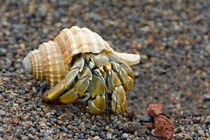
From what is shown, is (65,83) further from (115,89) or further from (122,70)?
(122,70)

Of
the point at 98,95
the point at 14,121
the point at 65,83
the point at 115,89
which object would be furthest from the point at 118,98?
the point at 14,121

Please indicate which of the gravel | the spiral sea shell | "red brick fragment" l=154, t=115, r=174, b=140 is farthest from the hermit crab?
"red brick fragment" l=154, t=115, r=174, b=140

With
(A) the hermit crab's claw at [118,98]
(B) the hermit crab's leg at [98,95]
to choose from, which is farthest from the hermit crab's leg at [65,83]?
(A) the hermit crab's claw at [118,98]

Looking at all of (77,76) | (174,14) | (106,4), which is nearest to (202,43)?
(174,14)

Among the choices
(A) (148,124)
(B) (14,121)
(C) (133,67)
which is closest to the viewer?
(B) (14,121)

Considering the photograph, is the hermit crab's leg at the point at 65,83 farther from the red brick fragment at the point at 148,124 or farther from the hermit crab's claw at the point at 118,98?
the red brick fragment at the point at 148,124

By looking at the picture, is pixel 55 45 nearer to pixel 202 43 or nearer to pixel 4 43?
pixel 4 43

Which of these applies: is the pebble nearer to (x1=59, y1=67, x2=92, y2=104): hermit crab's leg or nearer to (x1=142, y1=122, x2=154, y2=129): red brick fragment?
(x1=142, y1=122, x2=154, y2=129): red brick fragment
